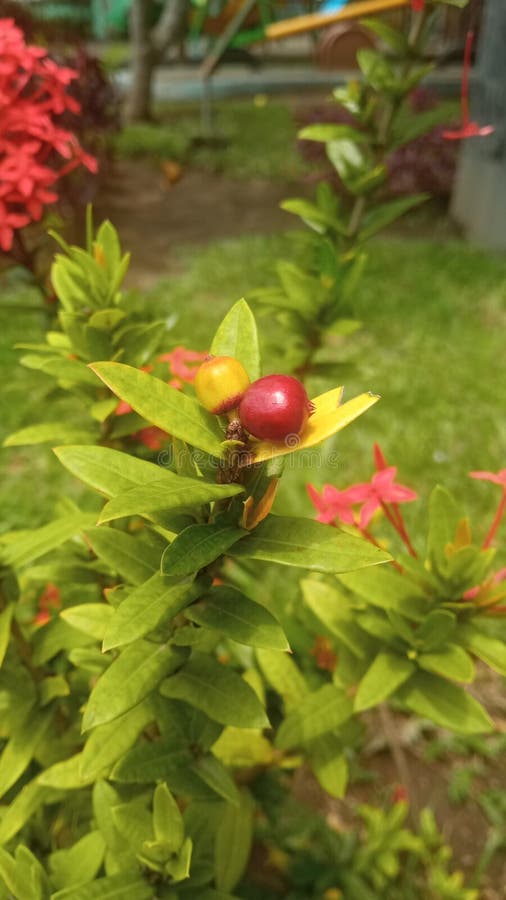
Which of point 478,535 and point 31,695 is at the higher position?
point 31,695

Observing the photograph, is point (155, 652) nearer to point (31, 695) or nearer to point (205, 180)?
point (31, 695)

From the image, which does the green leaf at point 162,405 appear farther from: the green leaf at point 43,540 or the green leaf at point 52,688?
the green leaf at point 52,688

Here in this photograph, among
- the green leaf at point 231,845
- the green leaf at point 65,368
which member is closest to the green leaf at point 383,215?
the green leaf at point 65,368

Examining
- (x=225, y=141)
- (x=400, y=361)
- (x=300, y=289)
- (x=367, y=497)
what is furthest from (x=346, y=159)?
(x=225, y=141)

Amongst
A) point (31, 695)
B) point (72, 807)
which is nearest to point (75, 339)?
point (31, 695)

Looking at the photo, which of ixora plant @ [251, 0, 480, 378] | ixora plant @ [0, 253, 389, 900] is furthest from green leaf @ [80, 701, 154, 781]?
ixora plant @ [251, 0, 480, 378]

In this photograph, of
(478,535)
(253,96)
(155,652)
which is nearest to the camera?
(155,652)

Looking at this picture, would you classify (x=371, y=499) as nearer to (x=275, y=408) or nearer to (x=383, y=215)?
(x=275, y=408)
